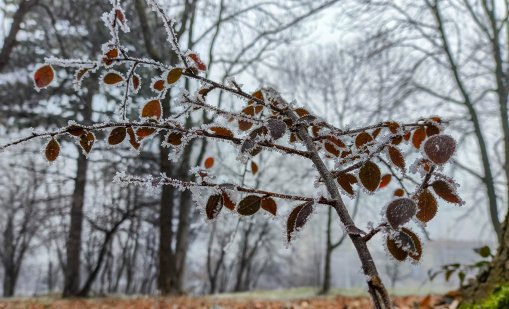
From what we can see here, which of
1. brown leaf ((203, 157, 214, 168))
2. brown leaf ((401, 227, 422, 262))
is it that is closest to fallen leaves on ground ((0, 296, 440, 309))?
brown leaf ((203, 157, 214, 168))

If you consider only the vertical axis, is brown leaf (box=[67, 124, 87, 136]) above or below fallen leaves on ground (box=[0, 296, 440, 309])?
above

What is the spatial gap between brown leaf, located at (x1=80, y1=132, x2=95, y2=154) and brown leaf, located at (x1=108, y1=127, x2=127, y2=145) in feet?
0.11

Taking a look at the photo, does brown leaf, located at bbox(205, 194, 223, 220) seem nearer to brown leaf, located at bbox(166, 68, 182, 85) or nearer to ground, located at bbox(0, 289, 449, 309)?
brown leaf, located at bbox(166, 68, 182, 85)

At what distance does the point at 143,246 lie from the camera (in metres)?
21.4

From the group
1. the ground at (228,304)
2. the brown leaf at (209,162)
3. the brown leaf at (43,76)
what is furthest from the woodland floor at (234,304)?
the brown leaf at (43,76)

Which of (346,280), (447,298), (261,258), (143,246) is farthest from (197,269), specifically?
(447,298)

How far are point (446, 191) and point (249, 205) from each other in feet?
1.01

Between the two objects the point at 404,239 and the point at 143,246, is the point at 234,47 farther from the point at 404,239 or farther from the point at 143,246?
the point at 143,246

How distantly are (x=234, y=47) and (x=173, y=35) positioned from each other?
35.7 ft

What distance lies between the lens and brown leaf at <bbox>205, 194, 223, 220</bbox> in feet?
2.21

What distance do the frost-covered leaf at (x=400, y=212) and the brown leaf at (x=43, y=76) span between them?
614 millimetres

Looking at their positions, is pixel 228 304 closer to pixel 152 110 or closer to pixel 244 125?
pixel 244 125

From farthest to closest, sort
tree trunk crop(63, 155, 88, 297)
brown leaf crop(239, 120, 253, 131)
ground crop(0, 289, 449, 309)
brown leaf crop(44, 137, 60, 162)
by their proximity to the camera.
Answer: tree trunk crop(63, 155, 88, 297), ground crop(0, 289, 449, 309), brown leaf crop(239, 120, 253, 131), brown leaf crop(44, 137, 60, 162)

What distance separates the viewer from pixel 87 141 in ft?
2.48
